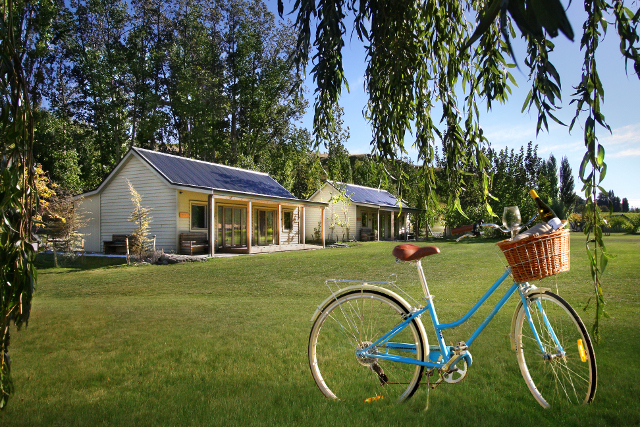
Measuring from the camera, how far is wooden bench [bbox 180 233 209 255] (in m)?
17.5

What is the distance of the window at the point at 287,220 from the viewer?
2634 cm

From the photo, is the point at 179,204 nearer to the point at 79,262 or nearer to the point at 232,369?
the point at 79,262

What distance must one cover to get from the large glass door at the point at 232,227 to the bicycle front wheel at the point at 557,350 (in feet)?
62.0

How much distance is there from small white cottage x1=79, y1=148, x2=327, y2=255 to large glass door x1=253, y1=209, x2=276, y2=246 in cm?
6

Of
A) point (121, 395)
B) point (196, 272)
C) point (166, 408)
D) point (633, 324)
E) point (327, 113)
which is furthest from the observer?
point (196, 272)

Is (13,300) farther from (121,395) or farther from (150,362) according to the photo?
(150,362)

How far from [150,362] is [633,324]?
224 inches

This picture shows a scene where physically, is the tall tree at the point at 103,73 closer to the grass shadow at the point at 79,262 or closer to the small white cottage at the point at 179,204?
the small white cottage at the point at 179,204

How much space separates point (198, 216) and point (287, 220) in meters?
8.13

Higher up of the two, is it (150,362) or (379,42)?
(379,42)

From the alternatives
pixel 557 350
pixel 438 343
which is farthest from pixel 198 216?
pixel 557 350

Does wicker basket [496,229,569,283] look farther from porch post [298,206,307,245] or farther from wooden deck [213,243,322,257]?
porch post [298,206,307,245]

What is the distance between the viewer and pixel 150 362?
3.98 meters

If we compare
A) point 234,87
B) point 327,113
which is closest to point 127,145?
point 234,87
